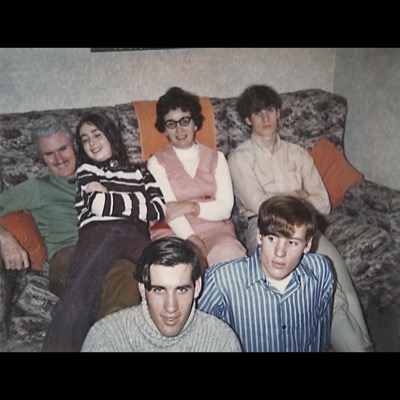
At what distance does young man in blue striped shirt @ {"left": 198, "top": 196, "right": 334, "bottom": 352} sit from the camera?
4.40ft

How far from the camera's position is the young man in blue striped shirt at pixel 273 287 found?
1341 millimetres

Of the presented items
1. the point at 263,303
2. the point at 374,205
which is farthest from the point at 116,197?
the point at 374,205

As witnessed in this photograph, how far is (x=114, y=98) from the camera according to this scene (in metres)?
1.54

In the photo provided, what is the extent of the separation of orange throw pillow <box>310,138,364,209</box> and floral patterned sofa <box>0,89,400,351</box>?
0.03 feet

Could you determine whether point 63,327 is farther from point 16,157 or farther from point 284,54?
point 284,54

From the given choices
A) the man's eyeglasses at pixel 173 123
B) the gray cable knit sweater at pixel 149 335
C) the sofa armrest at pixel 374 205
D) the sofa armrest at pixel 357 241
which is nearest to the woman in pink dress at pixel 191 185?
the man's eyeglasses at pixel 173 123

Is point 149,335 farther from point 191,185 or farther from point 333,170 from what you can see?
point 333,170

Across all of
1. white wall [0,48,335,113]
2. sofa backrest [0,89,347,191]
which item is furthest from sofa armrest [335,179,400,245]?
white wall [0,48,335,113]

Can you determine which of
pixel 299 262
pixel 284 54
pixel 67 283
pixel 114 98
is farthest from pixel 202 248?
pixel 284 54

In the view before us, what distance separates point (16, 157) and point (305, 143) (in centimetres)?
96

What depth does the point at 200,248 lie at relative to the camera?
1.51 metres

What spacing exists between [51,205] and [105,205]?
0.17 metres

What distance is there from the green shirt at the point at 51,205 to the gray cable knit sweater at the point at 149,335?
33 centimetres

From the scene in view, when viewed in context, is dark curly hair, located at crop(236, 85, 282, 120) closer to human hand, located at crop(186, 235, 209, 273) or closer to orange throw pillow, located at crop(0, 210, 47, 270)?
human hand, located at crop(186, 235, 209, 273)
